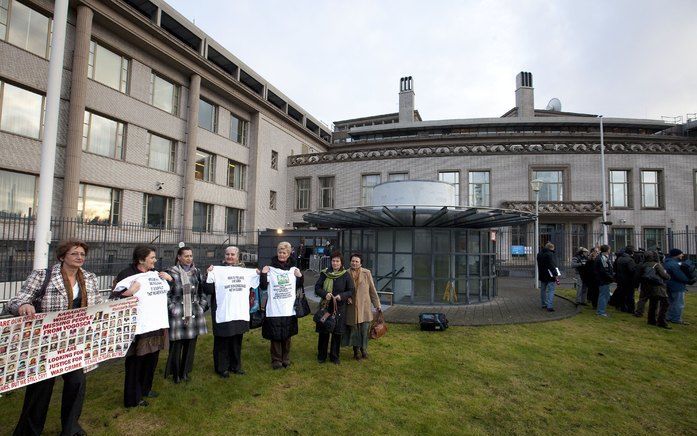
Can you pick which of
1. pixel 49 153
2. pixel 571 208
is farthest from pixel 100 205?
pixel 571 208

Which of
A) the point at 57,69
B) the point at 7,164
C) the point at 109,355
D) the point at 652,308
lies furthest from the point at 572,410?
the point at 7,164

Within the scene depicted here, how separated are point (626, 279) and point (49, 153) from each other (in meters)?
14.9

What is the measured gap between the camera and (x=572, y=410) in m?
4.81

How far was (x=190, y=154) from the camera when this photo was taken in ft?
82.6

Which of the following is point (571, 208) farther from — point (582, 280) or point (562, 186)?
point (582, 280)

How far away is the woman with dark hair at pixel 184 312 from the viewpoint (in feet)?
16.7

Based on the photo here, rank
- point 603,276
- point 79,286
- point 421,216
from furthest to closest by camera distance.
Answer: point 421,216
point 603,276
point 79,286

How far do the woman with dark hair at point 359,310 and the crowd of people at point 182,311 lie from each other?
17 mm

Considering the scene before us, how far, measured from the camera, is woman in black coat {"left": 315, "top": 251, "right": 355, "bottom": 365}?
634 centimetres

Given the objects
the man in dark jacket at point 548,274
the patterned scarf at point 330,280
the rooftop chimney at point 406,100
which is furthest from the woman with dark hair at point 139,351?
the rooftop chimney at point 406,100

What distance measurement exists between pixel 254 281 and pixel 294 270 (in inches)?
26.8

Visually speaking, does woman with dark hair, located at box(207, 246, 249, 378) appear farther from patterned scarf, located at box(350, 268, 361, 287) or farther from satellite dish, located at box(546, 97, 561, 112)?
satellite dish, located at box(546, 97, 561, 112)

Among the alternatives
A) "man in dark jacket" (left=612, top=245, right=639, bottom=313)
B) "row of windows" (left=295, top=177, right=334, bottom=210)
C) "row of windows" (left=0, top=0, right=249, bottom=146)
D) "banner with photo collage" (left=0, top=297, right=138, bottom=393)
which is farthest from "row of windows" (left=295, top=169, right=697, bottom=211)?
"banner with photo collage" (left=0, top=297, right=138, bottom=393)

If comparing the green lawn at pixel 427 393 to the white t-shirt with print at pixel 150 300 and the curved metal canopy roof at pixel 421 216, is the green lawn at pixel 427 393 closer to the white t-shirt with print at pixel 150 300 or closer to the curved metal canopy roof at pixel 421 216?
the white t-shirt with print at pixel 150 300
